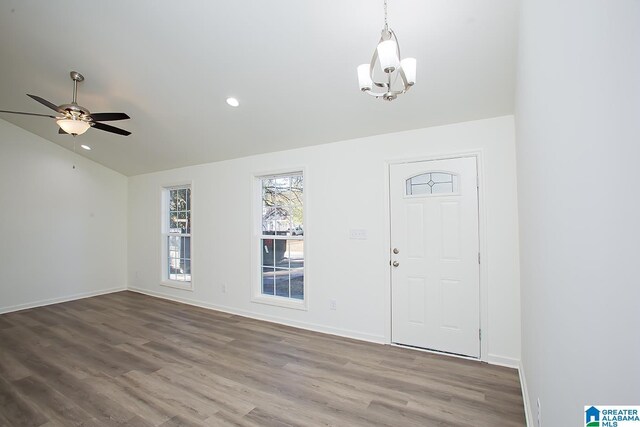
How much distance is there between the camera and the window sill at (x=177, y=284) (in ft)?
17.2

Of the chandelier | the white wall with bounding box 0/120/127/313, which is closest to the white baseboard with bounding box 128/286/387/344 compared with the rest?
the white wall with bounding box 0/120/127/313

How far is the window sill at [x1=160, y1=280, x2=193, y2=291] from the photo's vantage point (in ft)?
17.2

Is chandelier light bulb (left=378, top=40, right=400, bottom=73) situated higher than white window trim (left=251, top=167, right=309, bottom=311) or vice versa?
chandelier light bulb (left=378, top=40, right=400, bottom=73)

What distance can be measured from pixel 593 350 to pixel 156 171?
652cm

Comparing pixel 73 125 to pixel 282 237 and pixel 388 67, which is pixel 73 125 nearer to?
pixel 282 237

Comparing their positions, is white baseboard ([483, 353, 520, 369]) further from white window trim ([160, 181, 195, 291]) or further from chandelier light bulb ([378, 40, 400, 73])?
white window trim ([160, 181, 195, 291])

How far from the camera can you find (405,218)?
10.8ft

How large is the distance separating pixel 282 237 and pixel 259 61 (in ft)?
7.93

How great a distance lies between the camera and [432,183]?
3.19 meters

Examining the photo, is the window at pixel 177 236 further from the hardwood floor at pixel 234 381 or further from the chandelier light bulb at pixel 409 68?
the chandelier light bulb at pixel 409 68

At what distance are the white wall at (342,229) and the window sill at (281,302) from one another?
88 mm

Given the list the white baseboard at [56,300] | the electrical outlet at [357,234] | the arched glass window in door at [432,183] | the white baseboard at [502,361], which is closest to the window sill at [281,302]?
the electrical outlet at [357,234]

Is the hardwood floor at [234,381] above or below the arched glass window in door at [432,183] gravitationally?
below

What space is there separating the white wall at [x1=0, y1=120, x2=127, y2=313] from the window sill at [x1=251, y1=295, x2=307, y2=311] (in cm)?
383
